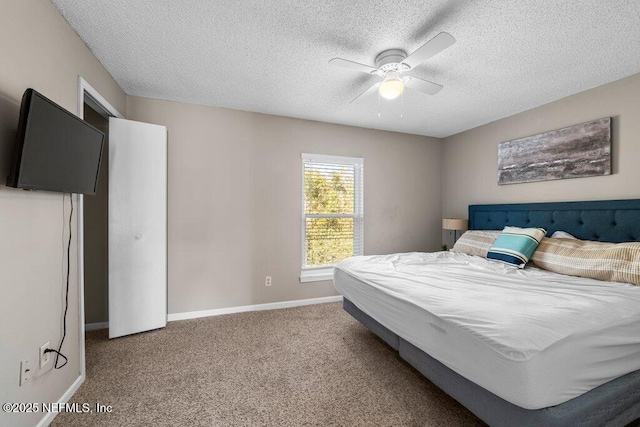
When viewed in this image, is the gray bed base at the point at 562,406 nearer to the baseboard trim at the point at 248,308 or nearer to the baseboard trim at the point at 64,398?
the baseboard trim at the point at 248,308

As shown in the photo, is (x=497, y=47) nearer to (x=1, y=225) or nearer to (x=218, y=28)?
(x=218, y=28)

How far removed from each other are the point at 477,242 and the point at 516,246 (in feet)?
1.92

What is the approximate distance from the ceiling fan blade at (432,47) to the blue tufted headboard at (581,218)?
2.36m

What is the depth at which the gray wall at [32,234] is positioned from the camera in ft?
4.33

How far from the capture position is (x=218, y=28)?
191 cm

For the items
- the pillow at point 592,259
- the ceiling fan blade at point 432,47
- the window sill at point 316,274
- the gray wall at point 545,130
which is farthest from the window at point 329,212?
the pillow at point 592,259

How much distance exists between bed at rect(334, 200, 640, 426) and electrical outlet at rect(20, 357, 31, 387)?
2.18m

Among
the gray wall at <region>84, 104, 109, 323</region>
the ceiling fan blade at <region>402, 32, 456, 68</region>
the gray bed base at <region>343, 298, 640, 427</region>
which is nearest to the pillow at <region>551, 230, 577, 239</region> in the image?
the gray bed base at <region>343, 298, 640, 427</region>

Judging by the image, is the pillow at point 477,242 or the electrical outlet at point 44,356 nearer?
the electrical outlet at point 44,356

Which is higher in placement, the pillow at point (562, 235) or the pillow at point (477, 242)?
the pillow at point (562, 235)

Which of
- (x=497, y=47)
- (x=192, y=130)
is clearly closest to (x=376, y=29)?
(x=497, y=47)

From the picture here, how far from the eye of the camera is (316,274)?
3.83 meters

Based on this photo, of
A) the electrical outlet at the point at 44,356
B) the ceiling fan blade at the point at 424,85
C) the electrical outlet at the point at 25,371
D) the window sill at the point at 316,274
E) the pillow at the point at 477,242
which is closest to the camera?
the electrical outlet at the point at 25,371

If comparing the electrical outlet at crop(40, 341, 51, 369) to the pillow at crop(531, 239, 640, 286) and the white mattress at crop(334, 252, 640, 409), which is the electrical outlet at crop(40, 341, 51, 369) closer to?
the white mattress at crop(334, 252, 640, 409)
